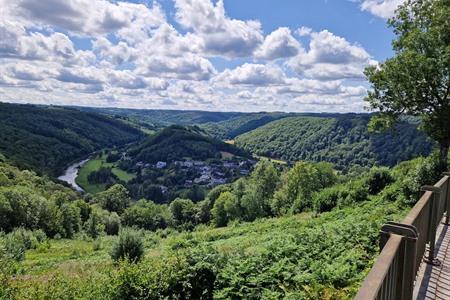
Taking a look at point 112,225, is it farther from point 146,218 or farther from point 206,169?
point 206,169

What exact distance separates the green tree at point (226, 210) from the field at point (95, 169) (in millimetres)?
82808

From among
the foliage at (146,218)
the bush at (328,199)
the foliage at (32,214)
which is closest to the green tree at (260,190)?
the bush at (328,199)

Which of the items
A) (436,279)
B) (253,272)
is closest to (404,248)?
(436,279)

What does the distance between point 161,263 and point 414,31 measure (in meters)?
16.6

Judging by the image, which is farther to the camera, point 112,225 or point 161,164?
point 161,164

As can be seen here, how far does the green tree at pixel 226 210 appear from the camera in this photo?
64875mm

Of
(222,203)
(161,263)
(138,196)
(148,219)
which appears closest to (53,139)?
(138,196)

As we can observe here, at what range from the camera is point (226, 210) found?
66.9 metres

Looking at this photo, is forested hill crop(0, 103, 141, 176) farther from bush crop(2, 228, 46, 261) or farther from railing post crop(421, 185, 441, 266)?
railing post crop(421, 185, 441, 266)

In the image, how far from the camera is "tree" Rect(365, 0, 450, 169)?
16.6 meters

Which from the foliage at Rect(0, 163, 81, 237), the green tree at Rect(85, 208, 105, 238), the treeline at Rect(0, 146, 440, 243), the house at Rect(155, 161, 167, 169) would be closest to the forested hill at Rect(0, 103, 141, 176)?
the house at Rect(155, 161, 167, 169)

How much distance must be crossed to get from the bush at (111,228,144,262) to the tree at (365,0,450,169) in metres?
14.8

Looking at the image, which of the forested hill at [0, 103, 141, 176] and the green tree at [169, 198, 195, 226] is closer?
the green tree at [169, 198, 195, 226]

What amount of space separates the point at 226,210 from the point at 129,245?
176ft
